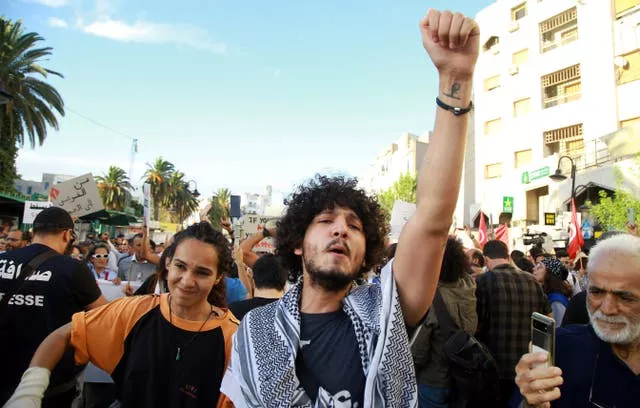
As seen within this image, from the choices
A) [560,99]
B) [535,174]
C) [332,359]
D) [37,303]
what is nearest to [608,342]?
[332,359]

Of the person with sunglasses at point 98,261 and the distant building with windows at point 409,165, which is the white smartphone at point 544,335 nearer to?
the person with sunglasses at point 98,261

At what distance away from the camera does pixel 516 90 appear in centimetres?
2902

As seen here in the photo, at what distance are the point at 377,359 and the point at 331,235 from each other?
1.84 feet

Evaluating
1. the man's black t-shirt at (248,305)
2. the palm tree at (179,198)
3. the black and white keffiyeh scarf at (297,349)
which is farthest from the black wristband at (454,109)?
the palm tree at (179,198)

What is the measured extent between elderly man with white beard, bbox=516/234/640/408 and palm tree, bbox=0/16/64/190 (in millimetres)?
24966

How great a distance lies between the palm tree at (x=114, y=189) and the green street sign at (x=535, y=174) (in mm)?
36915

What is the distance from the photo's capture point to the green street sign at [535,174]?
1000 inches

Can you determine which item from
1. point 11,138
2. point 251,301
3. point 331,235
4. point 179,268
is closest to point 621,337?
point 331,235

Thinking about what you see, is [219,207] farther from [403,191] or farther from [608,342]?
[608,342]

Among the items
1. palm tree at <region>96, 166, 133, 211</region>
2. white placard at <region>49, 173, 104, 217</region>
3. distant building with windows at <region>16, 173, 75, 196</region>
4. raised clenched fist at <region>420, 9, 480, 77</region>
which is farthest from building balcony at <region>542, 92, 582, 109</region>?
distant building with windows at <region>16, 173, 75, 196</region>

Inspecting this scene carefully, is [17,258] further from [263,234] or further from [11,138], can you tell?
[11,138]

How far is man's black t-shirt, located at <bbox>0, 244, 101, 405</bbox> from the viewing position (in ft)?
10.9

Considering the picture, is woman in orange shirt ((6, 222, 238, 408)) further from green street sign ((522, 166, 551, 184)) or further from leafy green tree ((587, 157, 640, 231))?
green street sign ((522, 166, 551, 184))

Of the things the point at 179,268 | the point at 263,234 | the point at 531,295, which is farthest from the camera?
the point at 263,234
